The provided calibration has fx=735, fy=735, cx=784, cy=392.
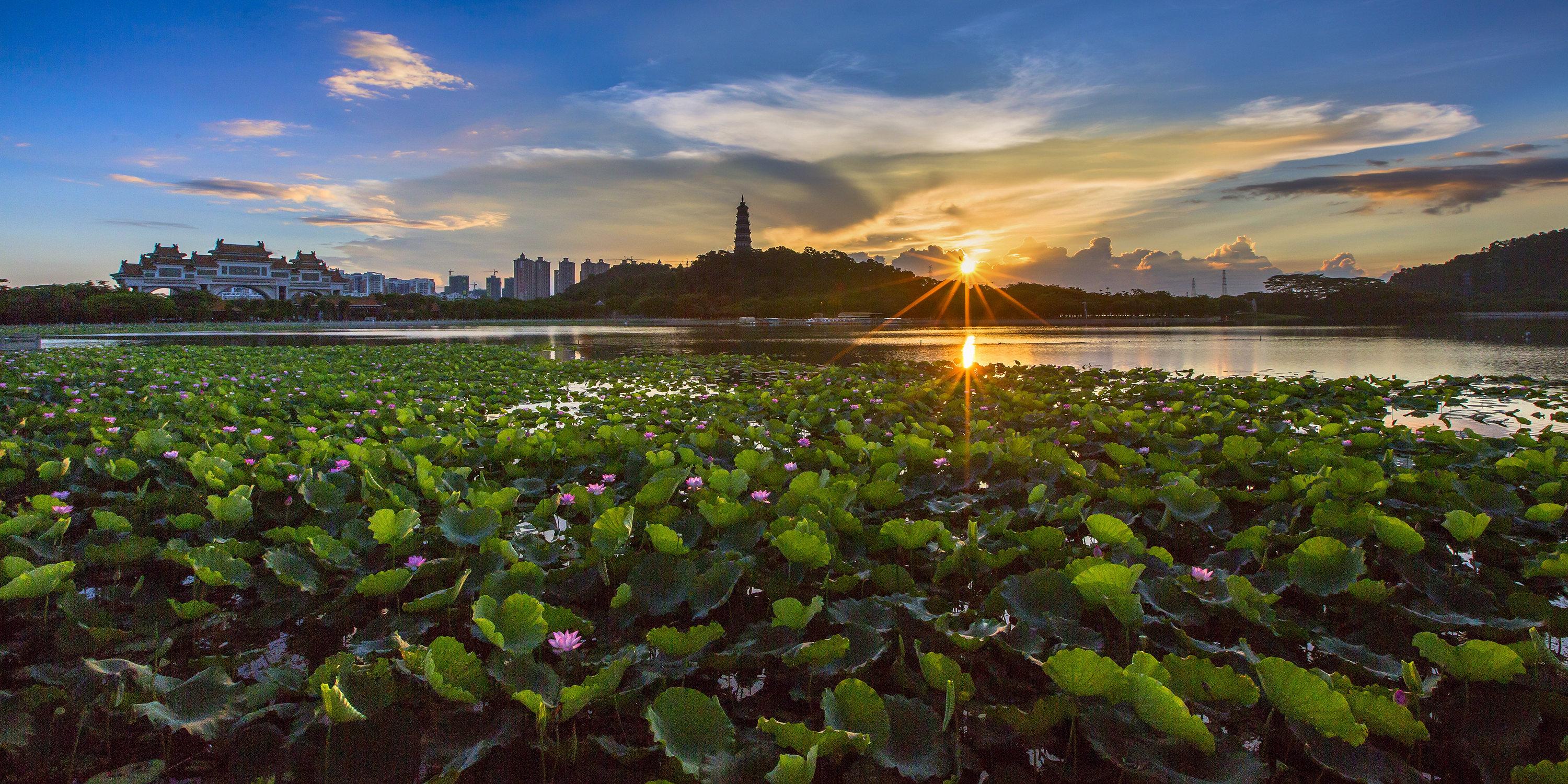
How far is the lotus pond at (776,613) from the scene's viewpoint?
1.55 metres

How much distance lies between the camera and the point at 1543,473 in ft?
11.6

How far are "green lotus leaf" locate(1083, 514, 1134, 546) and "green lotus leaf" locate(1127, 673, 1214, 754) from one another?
40.2 inches

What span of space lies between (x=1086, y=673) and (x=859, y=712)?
477 mm

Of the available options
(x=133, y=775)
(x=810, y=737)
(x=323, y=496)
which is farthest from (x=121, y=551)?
(x=810, y=737)

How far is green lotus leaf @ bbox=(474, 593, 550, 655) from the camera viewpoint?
175 cm

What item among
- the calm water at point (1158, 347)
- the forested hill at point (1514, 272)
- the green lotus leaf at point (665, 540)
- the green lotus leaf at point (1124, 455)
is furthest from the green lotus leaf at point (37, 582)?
the forested hill at point (1514, 272)

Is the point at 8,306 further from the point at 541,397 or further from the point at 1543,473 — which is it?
the point at 1543,473

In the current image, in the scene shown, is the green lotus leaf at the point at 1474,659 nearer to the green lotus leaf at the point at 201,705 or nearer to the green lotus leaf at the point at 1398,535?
the green lotus leaf at the point at 1398,535

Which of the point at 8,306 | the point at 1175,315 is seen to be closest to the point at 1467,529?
the point at 8,306

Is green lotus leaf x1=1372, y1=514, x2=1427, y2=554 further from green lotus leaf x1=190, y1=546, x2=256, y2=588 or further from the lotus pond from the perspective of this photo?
green lotus leaf x1=190, y1=546, x2=256, y2=588

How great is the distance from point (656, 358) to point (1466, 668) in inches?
583

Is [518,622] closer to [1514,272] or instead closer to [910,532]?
[910,532]

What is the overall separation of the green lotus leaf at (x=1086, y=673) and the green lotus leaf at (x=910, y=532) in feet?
2.72

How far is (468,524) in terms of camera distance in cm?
257
